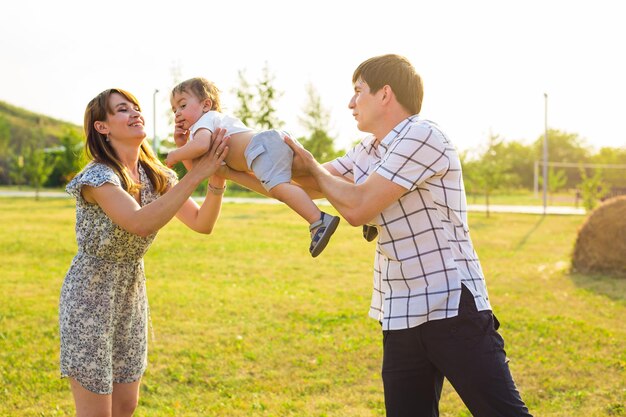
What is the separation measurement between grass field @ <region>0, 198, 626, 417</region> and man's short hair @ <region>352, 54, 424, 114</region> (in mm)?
3116

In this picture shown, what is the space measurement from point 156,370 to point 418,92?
426cm

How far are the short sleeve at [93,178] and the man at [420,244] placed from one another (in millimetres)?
990

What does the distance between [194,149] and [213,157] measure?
10 cm

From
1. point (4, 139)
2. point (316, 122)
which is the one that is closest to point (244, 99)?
point (316, 122)

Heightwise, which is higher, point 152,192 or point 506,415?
point 152,192

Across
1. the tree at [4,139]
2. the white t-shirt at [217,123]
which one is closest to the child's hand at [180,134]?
the white t-shirt at [217,123]

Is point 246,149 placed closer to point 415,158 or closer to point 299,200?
point 299,200

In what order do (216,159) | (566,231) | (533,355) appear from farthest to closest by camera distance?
(566,231)
(533,355)
(216,159)

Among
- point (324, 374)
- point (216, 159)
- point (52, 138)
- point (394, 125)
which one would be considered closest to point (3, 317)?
point (324, 374)

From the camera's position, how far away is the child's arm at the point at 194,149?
326 centimetres

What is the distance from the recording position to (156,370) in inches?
240

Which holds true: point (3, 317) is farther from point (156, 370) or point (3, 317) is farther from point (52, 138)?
point (52, 138)

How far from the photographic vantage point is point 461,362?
8.59ft

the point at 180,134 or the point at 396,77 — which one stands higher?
the point at 396,77
